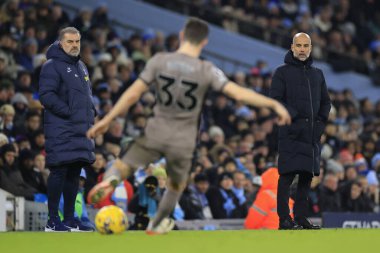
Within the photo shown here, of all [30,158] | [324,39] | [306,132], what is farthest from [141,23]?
[306,132]

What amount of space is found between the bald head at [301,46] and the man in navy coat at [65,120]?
2141mm

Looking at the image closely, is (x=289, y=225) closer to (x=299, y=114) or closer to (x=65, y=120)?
(x=299, y=114)

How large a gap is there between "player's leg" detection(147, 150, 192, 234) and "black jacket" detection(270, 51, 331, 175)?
2.31 m

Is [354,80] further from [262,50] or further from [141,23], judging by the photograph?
[141,23]

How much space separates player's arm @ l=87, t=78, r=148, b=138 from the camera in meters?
8.20

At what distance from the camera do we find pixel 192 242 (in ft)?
27.1

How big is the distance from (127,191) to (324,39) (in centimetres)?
1476

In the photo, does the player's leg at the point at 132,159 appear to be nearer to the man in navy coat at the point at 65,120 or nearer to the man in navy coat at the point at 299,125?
the man in navy coat at the point at 65,120

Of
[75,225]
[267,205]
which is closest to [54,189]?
[75,225]

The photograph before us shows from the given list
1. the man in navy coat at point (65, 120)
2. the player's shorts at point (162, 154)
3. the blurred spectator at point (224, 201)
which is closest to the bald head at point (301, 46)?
the man in navy coat at point (65, 120)

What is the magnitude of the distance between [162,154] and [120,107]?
568 mm

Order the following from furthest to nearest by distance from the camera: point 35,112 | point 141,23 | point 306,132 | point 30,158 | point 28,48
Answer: point 141,23
point 28,48
point 35,112
point 30,158
point 306,132

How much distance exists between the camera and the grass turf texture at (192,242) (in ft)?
26.0

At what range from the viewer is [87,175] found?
14.5 metres
